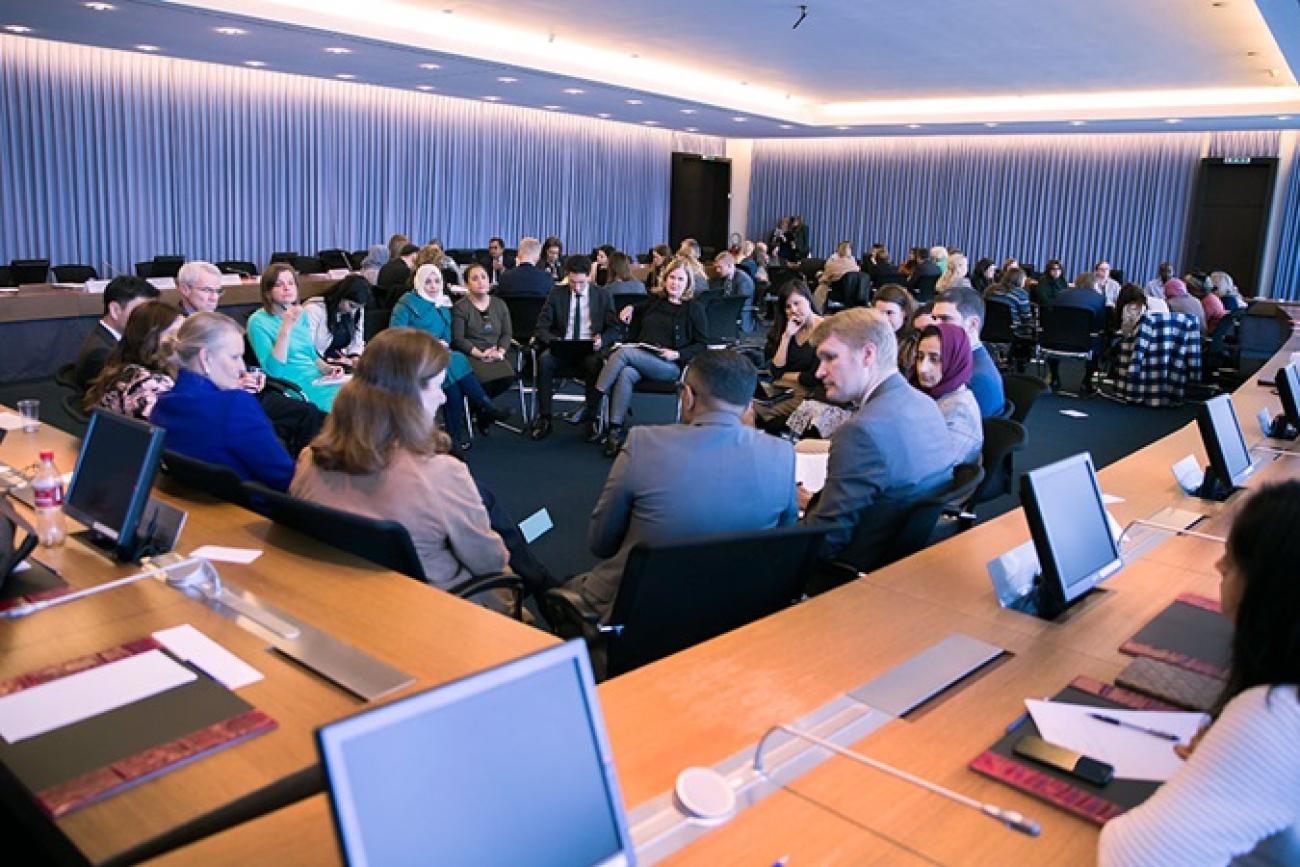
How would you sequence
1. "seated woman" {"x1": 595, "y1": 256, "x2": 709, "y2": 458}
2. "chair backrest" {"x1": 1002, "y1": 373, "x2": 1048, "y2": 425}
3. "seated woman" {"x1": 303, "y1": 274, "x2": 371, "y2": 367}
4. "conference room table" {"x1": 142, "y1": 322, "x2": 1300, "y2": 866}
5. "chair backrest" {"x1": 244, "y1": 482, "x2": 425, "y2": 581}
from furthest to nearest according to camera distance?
"seated woman" {"x1": 595, "y1": 256, "x2": 709, "y2": 458}
"seated woman" {"x1": 303, "y1": 274, "x2": 371, "y2": 367}
"chair backrest" {"x1": 1002, "y1": 373, "x2": 1048, "y2": 425}
"chair backrest" {"x1": 244, "y1": 482, "x2": 425, "y2": 581}
"conference room table" {"x1": 142, "y1": 322, "x2": 1300, "y2": 866}

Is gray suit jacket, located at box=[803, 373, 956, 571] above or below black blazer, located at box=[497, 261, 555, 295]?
below

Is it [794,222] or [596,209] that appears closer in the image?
[596,209]

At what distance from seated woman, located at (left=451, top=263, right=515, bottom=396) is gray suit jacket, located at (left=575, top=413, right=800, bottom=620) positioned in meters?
4.32

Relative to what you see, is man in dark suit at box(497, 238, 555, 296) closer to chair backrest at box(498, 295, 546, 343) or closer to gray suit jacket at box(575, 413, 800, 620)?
chair backrest at box(498, 295, 546, 343)

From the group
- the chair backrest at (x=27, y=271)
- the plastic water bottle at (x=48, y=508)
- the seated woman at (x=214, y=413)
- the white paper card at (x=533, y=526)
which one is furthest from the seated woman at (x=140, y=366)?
the chair backrest at (x=27, y=271)

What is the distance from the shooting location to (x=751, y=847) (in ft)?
4.65

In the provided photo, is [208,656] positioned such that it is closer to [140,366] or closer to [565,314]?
[140,366]

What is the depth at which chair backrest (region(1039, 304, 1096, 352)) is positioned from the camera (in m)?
9.66

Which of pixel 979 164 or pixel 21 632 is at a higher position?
pixel 979 164

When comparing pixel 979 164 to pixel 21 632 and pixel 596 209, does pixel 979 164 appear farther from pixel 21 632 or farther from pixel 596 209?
Answer: pixel 21 632

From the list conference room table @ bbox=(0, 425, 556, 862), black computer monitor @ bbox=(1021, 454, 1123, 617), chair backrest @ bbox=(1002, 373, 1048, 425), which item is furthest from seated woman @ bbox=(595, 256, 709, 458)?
black computer monitor @ bbox=(1021, 454, 1123, 617)

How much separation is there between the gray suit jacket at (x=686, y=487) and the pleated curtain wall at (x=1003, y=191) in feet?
49.4

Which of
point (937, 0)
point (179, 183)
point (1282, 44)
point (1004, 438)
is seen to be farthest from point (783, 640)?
point (179, 183)

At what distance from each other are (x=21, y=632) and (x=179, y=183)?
426 inches
